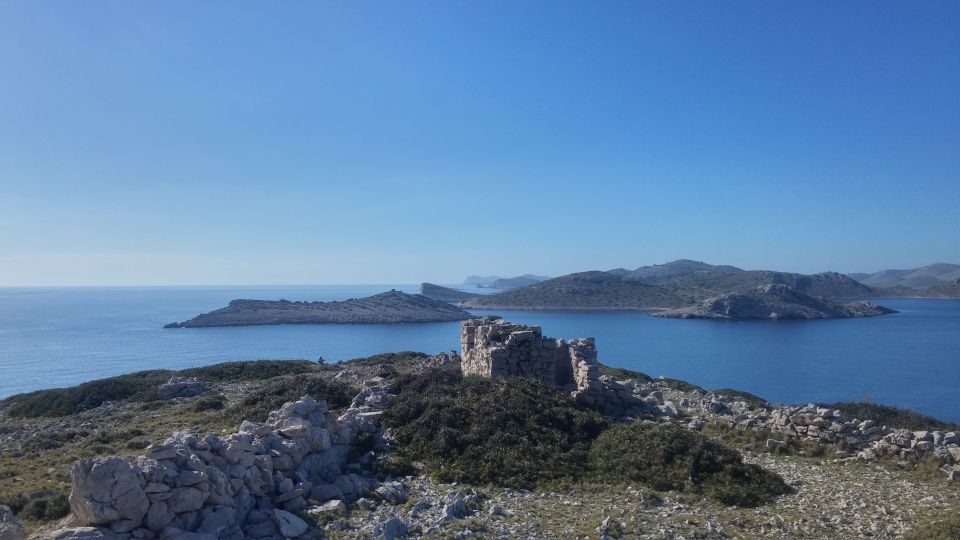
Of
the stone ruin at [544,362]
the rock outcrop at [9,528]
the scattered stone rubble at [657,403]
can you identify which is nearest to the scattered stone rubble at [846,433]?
the scattered stone rubble at [657,403]

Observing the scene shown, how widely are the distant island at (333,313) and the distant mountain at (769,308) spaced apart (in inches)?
1999

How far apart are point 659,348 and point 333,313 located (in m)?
74.5

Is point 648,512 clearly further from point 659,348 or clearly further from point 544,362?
point 659,348

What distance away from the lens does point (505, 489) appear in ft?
41.7

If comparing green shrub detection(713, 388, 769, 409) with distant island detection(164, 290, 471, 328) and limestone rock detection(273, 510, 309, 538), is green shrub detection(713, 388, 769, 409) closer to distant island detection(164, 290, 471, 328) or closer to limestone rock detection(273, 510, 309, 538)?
limestone rock detection(273, 510, 309, 538)

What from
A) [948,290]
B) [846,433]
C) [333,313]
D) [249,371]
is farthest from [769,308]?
[846,433]

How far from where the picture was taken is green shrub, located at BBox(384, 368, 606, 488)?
1366cm

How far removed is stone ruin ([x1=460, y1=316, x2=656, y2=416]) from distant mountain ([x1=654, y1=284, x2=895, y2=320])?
4277 inches

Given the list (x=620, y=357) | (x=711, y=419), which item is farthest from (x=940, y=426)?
→ (x=620, y=357)

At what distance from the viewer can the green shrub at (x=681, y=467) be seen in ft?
41.4

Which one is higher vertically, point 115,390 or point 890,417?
point 115,390

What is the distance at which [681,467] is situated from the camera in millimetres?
13539

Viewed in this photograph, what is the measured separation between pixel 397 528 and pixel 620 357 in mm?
62740

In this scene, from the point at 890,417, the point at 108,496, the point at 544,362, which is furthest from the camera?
the point at 890,417
